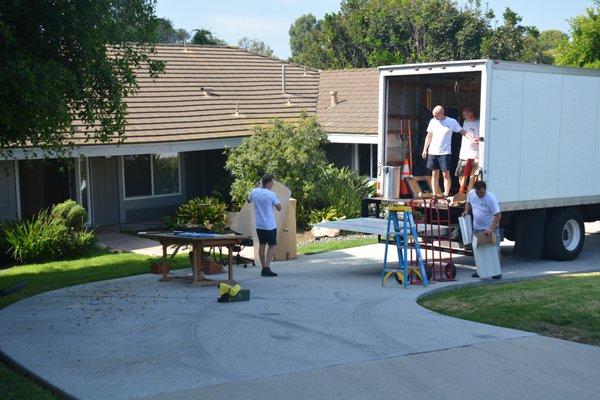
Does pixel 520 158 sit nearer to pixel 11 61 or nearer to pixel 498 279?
pixel 498 279

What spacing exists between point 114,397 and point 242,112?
17125mm

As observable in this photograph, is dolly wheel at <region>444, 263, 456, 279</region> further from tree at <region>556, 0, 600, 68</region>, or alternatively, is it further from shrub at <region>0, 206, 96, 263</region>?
tree at <region>556, 0, 600, 68</region>

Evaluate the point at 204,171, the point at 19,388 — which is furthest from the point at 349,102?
the point at 19,388

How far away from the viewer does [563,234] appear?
53.6ft

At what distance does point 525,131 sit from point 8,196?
37.8ft

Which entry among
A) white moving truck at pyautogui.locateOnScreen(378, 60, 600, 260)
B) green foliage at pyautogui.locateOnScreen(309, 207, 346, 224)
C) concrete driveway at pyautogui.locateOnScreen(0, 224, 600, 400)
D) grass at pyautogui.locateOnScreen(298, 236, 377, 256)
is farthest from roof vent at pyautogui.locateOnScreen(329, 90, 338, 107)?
concrete driveway at pyautogui.locateOnScreen(0, 224, 600, 400)

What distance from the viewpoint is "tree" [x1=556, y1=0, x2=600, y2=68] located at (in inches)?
989

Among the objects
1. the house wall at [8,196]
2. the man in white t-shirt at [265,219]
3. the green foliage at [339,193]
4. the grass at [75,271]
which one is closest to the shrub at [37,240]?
the grass at [75,271]

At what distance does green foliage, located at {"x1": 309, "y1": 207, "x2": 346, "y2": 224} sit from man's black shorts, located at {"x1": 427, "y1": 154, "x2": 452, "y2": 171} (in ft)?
18.4

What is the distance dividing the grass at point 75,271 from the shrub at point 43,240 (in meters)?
0.28

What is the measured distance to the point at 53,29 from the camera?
11.0 metres

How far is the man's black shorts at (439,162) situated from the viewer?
14.8 m

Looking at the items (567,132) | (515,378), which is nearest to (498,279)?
(567,132)

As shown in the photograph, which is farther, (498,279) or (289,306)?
(498,279)
